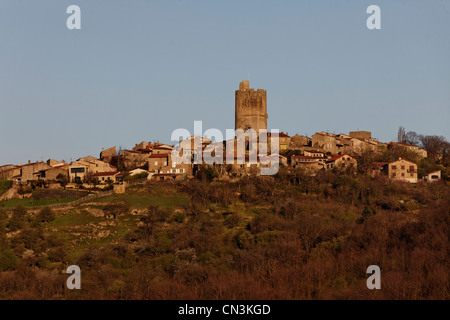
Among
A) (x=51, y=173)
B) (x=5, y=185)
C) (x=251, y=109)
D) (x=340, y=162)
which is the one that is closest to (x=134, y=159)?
(x=51, y=173)

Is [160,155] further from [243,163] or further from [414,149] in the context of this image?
[414,149]

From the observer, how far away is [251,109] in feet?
249

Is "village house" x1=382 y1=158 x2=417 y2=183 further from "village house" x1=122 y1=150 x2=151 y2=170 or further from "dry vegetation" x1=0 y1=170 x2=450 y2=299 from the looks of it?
"village house" x1=122 y1=150 x2=151 y2=170

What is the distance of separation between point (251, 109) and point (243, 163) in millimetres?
18301

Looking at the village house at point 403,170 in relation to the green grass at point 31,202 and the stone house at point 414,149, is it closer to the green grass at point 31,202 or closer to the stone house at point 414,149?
the stone house at point 414,149

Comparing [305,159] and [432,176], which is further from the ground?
[305,159]

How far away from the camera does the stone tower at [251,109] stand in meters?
75.2

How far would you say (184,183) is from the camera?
5416 cm

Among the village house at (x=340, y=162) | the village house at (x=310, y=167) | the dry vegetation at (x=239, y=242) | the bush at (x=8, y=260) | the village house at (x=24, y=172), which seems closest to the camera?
the dry vegetation at (x=239, y=242)

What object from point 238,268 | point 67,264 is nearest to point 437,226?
point 238,268

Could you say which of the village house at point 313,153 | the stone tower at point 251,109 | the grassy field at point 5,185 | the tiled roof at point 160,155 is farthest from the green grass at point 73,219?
the stone tower at point 251,109

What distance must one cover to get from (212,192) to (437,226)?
21.0 metres
